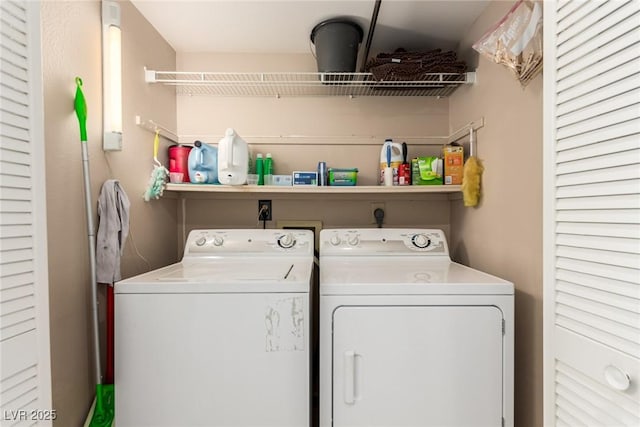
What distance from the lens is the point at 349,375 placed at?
4.30 feet

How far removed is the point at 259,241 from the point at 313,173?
1.84 ft

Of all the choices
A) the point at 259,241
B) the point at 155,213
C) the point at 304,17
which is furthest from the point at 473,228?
the point at 155,213

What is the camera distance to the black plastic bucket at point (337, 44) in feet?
6.17

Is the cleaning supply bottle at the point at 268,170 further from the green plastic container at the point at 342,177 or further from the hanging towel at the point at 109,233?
the hanging towel at the point at 109,233

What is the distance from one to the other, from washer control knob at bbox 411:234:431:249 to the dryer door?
68 centimetres

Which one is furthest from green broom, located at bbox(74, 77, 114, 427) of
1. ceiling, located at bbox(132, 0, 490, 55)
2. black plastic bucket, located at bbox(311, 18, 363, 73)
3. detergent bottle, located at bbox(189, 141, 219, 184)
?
black plastic bucket, located at bbox(311, 18, 363, 73)

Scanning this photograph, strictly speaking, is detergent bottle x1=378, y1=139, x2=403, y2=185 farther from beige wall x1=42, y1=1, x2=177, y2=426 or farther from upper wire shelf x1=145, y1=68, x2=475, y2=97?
beige wall x1=42, y1=1, x2=177, y2=426

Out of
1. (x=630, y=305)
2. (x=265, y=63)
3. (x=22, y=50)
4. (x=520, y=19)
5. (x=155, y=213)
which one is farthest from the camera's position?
(x=265, y=63)

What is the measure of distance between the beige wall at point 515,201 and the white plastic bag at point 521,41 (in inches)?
3.1

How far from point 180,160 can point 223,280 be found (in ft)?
3.48

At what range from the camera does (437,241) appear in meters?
2.00

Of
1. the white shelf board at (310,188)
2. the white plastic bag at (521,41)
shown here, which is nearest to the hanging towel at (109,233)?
→ the white shelf board at (310,188)

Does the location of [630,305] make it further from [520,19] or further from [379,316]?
[520,19]

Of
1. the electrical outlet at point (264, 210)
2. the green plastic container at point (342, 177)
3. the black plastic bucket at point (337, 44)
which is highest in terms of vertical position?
the black plastic bucket at point (337, 44)
